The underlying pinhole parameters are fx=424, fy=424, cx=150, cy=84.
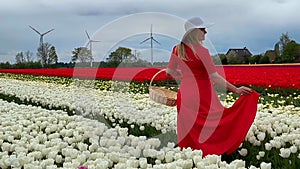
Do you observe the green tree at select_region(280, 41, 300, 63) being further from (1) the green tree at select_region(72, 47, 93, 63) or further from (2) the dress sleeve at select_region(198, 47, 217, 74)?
(2) the dress sleeve at select_region(198, 47, 217, 74)

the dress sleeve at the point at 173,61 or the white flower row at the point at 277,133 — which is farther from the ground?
the dress sleeve at the point at 173,61

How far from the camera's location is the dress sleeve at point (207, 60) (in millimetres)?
4472

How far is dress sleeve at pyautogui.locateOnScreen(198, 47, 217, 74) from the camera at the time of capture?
4.47 meters

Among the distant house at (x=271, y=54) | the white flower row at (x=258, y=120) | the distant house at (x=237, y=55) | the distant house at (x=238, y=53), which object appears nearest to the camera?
the white flower row at (x=258, y=120)

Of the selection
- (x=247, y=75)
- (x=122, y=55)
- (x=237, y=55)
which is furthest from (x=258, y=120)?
(x=237, y=55)

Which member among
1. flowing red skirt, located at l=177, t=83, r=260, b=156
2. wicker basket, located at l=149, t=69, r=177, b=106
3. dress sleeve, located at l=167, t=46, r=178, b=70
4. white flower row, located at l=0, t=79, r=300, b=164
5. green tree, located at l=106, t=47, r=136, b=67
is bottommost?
white flower row, located at l=0, t=79, r=300, b=164

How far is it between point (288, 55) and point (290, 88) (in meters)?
Result: 28.9

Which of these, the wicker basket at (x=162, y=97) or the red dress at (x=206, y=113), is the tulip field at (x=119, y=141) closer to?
the red dress at (x=206, y=113)

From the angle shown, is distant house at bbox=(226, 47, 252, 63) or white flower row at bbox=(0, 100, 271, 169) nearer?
white flower row at bbox=(0, 100, 271, 169)

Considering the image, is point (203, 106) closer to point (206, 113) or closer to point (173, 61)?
point (206, 113)

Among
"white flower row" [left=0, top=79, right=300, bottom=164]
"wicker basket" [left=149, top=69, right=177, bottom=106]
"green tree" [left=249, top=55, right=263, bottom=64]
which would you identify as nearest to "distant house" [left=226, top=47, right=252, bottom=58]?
"green tree" [left=249, top=55, right=263, bottom=64]

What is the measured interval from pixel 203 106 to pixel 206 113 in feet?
0.29

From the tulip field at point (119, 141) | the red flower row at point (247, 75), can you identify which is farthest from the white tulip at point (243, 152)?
the red flower row at point (247, 75)

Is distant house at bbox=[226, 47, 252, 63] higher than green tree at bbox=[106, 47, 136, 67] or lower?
higher
